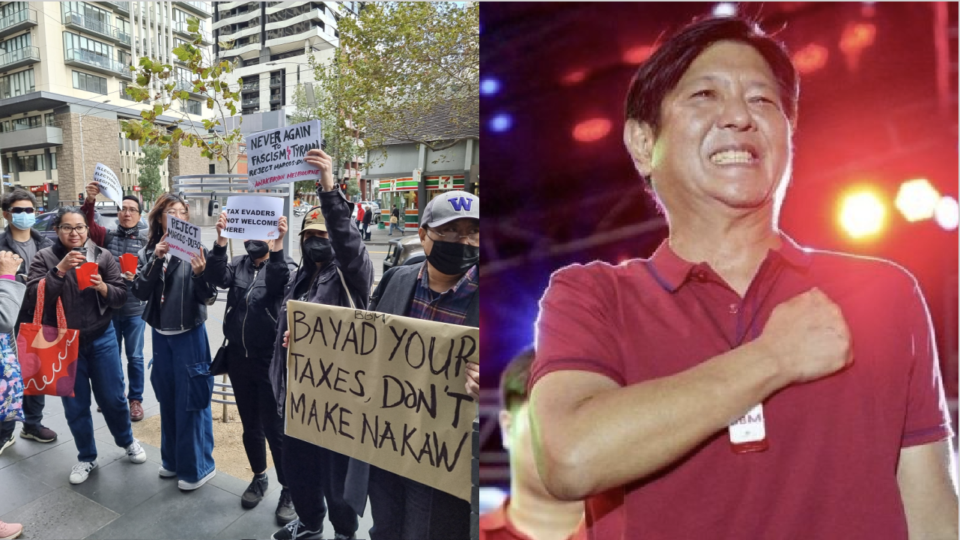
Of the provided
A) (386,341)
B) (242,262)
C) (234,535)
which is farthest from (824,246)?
(234,535)

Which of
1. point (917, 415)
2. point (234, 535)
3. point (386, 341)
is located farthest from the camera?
point (234, 535)

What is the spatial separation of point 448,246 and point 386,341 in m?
0.45

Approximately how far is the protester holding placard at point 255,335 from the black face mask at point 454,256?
1.06 meters

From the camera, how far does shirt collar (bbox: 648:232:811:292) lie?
117 cm

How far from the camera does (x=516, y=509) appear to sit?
52.0 inches

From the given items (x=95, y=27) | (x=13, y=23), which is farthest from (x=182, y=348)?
(x=95, y=27)

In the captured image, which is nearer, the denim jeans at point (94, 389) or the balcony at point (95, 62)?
the denim jeans at point (94, 389)

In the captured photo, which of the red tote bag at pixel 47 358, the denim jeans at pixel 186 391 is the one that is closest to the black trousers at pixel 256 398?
the denim jeans at pixel 186 391

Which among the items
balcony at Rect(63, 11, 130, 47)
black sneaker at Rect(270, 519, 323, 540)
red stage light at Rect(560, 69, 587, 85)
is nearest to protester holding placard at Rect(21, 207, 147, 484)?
black sneaker at Rect(270, 519, 323, 540)

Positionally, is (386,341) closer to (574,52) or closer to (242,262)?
(574,52)

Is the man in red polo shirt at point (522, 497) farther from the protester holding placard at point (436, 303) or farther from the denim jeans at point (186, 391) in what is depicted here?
the denim jeans at point (186, 391)

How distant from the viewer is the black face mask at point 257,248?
3.09m

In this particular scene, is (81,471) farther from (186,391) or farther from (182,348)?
(182,348)

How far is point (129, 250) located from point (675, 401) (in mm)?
4449
